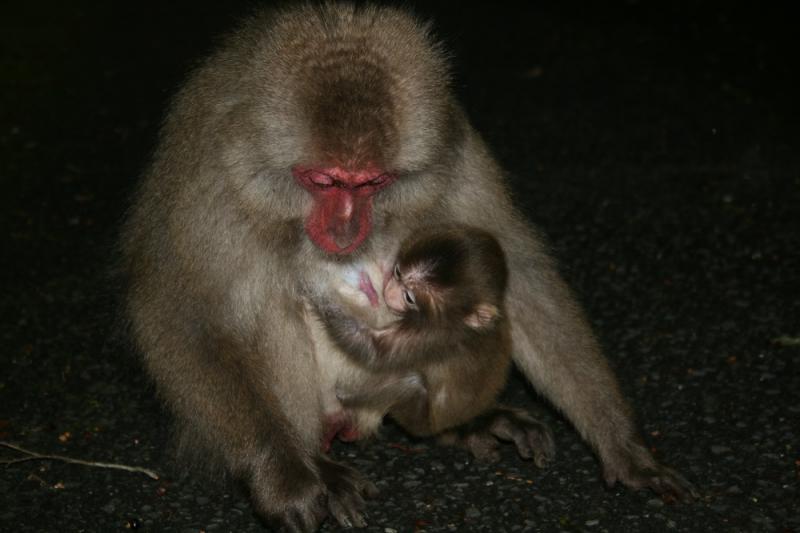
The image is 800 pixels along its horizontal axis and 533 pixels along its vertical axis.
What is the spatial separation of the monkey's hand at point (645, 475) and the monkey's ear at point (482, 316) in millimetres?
635

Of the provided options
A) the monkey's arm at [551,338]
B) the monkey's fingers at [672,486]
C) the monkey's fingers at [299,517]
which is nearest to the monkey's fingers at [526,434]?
the monkey's arm at [551,338]

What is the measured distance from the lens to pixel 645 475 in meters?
3.99

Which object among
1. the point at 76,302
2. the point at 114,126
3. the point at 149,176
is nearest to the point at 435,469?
the point at 149,176

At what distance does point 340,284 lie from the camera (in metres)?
4.02

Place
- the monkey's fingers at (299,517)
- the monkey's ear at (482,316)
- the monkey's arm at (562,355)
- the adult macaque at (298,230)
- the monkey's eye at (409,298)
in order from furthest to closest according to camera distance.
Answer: the monkey's arm at (562,355) < the monkey's eye at (409,298) < the monkey's ear at (482,316) < the monkey's fingers at (299,517) < the adult macaque at (298,230)

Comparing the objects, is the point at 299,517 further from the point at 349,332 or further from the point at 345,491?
the point at 349,332

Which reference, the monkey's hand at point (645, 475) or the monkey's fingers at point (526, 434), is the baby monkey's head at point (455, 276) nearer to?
the monkey's fingers at point (526, 434)

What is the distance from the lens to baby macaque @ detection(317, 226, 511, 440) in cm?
390

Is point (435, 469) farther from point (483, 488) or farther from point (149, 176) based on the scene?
point (149, 176)

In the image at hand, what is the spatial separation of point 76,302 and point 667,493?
9.28ft

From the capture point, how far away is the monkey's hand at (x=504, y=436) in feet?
14.0

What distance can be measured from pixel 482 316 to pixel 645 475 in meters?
0.75

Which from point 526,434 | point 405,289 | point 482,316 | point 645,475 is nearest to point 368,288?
point 405,289

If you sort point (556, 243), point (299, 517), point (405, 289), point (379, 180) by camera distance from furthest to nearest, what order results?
point (556, 243), point (405, 289), point (299, 517), point (379, 180)
